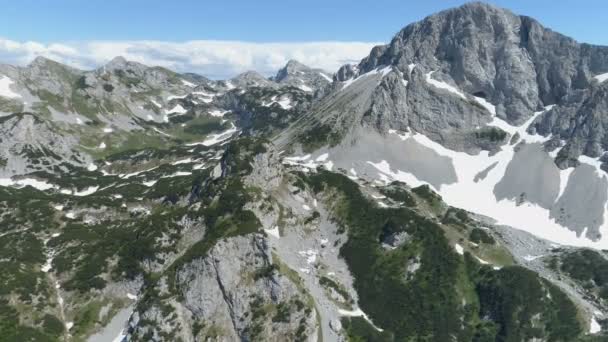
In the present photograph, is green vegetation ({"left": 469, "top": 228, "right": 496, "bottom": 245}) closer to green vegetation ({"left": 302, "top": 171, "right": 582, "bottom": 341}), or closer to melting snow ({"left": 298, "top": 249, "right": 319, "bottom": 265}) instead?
green vegetation ({"left": 302, "top": 171, "right": 582, "bottom": 341})

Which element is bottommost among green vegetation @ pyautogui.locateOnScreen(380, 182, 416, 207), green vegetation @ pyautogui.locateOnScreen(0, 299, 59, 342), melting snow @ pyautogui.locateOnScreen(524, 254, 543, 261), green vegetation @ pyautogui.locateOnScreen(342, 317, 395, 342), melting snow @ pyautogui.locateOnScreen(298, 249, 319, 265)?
green vegetation @ pyautogui.locateOnScreen(0, 299, 59, 342)

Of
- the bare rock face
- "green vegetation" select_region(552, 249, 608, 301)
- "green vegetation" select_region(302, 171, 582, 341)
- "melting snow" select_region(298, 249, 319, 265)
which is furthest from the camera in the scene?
"green vegetation" select_region(552, 249, 608, 301)

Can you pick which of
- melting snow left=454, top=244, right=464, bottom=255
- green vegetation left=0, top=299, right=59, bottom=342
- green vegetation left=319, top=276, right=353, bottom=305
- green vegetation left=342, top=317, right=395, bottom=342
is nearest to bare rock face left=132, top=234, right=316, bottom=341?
green vegetation left=342, top=317, right=395, bottom=342

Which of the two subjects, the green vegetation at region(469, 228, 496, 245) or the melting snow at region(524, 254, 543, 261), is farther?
the melting snow at region(524, 254, 543, 261)

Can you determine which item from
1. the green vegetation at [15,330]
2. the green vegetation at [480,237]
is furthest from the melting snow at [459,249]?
the green vegetation at [15,330]

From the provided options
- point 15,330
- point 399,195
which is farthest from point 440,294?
point 15,330

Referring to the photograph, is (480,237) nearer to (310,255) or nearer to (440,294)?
(440,294)

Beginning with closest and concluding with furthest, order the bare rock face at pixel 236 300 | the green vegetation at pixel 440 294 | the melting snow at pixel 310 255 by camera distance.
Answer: the bare rock face at pixel 236 300
the green vegetation at pixel 440 294
the melting snow at pixel 310 255

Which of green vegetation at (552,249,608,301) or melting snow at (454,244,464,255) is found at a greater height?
melting snow at (454,244,464,255)

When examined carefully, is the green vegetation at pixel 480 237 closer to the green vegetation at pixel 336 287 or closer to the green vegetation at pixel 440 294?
the green vegetation at pixel 440 294

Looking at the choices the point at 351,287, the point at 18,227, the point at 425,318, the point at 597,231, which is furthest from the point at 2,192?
the point at 597,231

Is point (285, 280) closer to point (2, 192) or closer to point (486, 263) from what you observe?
point (486, 263)
